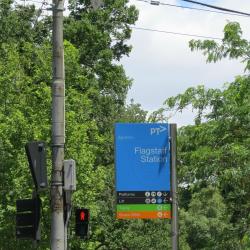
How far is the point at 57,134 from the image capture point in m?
12.4

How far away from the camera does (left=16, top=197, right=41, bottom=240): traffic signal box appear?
12258mm

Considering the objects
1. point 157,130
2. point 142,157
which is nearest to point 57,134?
point 142,157

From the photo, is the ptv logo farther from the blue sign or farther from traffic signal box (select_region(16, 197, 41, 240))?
traffic signal box (select_region(16, 197, 41, 240))

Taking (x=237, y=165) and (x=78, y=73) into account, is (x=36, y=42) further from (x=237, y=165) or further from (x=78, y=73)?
(x=237, y=165)

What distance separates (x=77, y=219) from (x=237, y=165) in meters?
Result: 3.06

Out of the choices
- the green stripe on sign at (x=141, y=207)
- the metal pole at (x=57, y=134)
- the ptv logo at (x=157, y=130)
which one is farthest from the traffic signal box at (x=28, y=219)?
the ptv logo at (x=157, y=130)

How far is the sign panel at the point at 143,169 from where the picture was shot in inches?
485

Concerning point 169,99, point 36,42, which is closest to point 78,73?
point 36,42

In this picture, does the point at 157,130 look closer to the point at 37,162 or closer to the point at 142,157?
the point at 142,157

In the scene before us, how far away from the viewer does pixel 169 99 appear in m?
15.0

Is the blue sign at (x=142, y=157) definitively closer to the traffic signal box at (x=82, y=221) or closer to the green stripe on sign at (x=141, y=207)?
the green stripe on sign at (x=141, y=207)

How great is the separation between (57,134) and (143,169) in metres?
1.53

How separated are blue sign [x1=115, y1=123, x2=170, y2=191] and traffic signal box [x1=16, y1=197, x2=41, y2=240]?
4.54 ft

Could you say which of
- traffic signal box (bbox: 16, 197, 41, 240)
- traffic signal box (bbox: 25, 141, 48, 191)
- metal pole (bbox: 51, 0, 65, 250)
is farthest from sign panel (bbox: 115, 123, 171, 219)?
traffic signal box (bbox: 16, 197, 41, 240)
